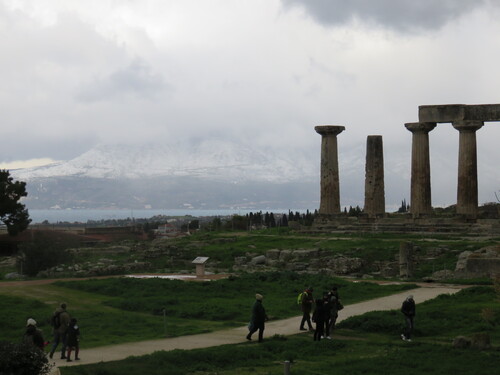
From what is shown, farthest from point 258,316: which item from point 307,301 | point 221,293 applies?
point 221,293

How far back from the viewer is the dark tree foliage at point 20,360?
762 inches

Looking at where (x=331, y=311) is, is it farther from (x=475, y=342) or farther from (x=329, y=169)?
(x=329, y=169)

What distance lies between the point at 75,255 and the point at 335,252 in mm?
24968

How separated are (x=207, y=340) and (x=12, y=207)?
2445 inches

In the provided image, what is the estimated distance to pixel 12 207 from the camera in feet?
292

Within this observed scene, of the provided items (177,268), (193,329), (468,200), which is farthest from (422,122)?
(193,329)

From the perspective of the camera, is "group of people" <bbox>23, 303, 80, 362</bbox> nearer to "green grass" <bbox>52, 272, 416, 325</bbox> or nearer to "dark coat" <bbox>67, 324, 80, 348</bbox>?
"dark coat" <bbox>67, 324, 80, 348</bbox>

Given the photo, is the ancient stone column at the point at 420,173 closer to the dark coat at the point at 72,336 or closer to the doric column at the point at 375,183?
the doric column at the point at 375,183

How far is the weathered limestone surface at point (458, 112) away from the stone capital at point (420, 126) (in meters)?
0.45

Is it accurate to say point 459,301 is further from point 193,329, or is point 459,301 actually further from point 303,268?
point 303,268

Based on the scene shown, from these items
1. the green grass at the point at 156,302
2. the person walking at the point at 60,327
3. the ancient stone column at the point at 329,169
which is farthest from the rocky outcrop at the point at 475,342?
the ancient stone column at the point at 329,169

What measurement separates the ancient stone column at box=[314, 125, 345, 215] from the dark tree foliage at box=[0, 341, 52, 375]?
189 feet

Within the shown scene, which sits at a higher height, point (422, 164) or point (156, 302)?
point (422, 164)

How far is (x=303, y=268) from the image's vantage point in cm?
5741
